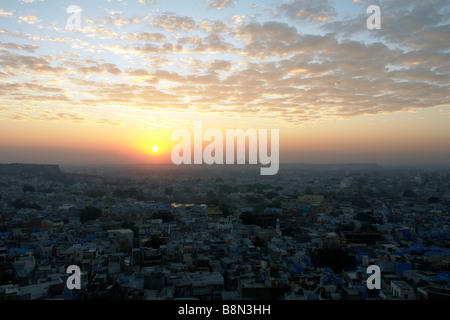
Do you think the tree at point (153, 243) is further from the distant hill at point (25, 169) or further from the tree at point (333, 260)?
the distant hill at point (25, 169)

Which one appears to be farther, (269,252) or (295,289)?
(269,252)

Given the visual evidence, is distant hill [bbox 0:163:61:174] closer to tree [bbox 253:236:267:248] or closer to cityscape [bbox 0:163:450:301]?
cityscape [bbox 0:163:450:301]

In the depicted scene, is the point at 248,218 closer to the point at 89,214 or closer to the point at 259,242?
the point at 259,242

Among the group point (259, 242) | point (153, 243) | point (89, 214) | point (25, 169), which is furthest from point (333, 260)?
point (25, 169)

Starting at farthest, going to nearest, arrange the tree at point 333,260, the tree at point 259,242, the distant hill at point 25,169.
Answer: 1. the distant hill at point 25,169
2. the tree at point 259,242
3. the tree at point 333,260

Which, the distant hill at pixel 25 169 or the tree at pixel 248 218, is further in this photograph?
the distant hill at pixel 25 169

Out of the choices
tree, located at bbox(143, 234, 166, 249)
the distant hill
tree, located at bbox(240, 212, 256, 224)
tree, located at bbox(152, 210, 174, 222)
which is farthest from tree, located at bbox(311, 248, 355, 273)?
the distant hill

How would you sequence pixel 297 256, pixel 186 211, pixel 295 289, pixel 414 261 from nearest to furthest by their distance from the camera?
1. pixel 295 289
2. pixel 414 261
3. pixel 297 256
4. pixel 186 211

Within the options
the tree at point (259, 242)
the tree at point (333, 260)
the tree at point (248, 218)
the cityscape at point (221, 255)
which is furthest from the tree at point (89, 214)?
the tree at point (333, 260)
